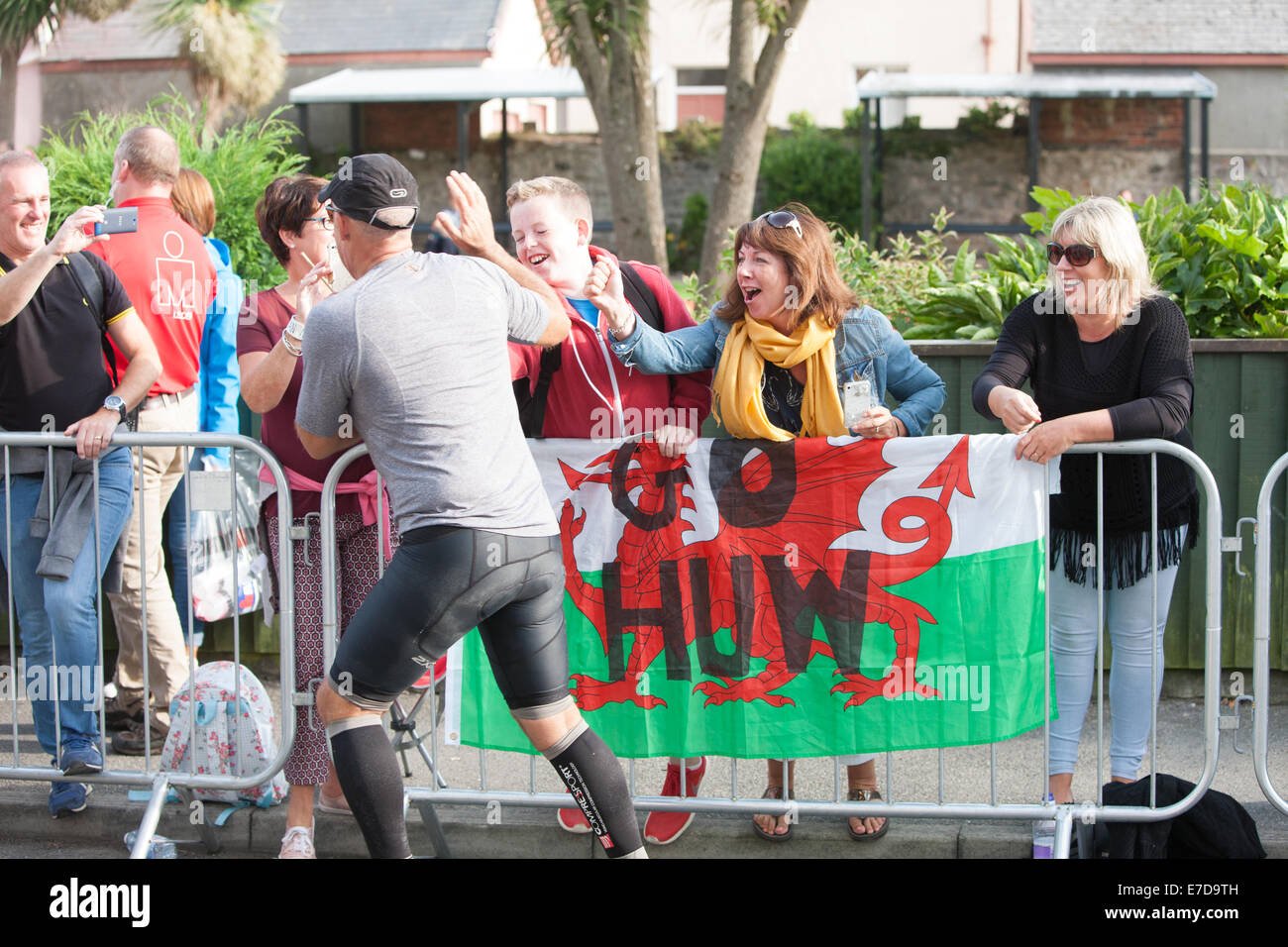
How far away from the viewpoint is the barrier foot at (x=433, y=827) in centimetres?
452

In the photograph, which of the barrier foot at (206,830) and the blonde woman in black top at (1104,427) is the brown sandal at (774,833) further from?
the barrier foot at (206,830)

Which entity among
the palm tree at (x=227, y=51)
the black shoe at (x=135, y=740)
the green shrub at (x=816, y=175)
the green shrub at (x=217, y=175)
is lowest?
the black shoe at (x=135, y=740)

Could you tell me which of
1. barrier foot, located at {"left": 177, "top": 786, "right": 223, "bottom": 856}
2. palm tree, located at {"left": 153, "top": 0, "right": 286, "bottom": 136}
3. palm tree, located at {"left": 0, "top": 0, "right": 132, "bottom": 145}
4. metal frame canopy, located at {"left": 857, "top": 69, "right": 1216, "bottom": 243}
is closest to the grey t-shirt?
barrier foot, located at {"left": 177, "top": 786, "right": 223, "bottom": 856}

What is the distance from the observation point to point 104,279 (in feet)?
15.9

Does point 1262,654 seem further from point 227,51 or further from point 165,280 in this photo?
point 227,51

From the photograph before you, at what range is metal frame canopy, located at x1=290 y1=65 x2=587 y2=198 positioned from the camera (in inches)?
882

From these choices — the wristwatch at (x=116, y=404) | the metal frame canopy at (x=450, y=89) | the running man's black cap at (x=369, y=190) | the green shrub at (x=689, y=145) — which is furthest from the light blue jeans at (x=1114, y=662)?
the green shrub at (x=689, y=145)

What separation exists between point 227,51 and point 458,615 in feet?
74.8

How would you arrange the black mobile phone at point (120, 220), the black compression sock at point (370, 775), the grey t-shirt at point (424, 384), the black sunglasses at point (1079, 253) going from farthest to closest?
1. the black mobile phone at point (120, 220)
2. the black sunglasses at point (1079, 253)
3. the black compression sock at point (370, 775)
4. the grey t-shirt at point (424, 384)

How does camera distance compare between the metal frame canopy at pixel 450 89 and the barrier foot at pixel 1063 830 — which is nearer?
the barrier foot at pixel 1063 830

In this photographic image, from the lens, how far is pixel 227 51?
23844 mm

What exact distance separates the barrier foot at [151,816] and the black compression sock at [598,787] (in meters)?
1.46

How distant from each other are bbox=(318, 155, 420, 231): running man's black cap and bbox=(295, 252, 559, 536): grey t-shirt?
5.3 inches

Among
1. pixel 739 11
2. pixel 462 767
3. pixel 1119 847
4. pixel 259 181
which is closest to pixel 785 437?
pixel 1119 847
